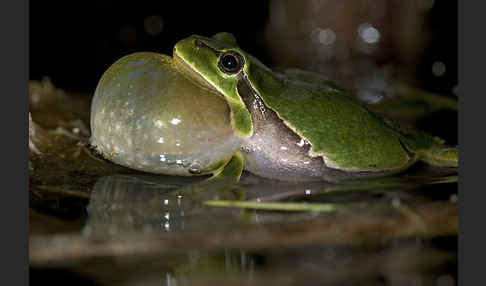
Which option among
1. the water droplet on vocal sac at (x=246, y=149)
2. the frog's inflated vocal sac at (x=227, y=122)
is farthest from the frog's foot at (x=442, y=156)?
the water droplet on vocal sac at (x=246, y=149)

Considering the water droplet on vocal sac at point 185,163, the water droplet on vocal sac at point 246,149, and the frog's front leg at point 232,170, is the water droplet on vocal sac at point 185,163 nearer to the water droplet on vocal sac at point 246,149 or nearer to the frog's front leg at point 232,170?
the frog's front leg at point 232,170

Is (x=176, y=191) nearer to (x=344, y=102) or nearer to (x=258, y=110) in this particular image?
(x=258, y=110)

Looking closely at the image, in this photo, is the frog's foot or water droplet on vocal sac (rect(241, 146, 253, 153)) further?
the frog's foot

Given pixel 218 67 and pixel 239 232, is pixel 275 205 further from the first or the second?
pixel 218 67

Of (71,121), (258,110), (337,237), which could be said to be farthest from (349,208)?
(71,121)

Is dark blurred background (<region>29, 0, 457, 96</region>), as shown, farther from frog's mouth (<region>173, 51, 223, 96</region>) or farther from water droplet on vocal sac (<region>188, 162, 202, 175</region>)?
water droplet on vocal sac (<region>188, 162, 202, 175</region>)

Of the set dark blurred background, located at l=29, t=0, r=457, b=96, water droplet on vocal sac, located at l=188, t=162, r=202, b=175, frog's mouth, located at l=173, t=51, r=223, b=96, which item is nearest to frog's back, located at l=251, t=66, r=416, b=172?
frog's mouth, located at l=173, t=51, r=223, b=96

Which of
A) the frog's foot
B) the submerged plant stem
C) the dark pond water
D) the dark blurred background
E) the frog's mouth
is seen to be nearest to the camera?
the dark pond water
